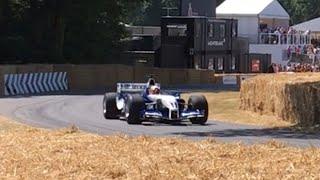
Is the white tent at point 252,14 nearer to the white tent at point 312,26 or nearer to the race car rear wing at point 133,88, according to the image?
the white tent at point 312,26

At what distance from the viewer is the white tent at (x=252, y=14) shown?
74.3m

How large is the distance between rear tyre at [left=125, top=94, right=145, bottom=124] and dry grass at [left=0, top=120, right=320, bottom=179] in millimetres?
11169

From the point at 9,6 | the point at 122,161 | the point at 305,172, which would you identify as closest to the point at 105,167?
the point at 122,161

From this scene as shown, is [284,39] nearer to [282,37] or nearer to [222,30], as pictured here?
[282,37]

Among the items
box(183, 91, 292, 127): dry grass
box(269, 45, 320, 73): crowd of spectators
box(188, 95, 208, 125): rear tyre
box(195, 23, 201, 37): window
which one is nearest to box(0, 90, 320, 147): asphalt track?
box(188, 95, 208, 125): rear tyre

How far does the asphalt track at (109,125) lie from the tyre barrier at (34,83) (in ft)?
19.2

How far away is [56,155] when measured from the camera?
9859 millimetres

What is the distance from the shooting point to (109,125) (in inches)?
856

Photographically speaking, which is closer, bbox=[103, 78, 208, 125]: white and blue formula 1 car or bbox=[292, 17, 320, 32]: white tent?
bbox=[103, 78, 208, 125]: white and blue formula 1 car

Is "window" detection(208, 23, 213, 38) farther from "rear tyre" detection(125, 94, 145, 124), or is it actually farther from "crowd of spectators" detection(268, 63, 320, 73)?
"rear tyre" detection(125, 94, 145, 124)

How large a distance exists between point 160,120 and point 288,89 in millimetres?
3735

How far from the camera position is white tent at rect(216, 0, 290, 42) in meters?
74.3

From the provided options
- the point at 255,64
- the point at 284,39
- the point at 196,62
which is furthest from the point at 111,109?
the point at 284,39

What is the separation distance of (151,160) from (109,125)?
501 inches
